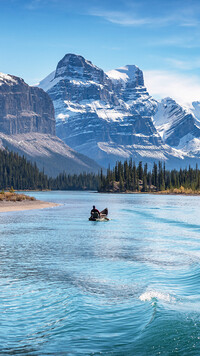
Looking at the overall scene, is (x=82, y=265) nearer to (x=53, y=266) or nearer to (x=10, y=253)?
(x=53, y=266)

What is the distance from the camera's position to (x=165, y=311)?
1959 centimetres

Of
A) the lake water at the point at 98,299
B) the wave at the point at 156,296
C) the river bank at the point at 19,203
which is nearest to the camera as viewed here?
the lake water at the point at 98,299

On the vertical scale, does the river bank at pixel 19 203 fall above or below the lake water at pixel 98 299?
above

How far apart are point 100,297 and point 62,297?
1.88m

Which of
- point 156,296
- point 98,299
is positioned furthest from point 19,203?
point 156,296

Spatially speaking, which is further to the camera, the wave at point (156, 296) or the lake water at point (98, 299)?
the wave at point (156, 296)

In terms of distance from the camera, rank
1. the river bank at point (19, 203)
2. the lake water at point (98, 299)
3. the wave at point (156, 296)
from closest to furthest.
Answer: the lake water at point (98, 299)
the wave at point (156, 296)
the river bank at point (19, 203)

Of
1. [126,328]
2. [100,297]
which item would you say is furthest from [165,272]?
[126,328]

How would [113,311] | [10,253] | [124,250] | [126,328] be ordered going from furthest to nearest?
[124,250]
[10,253]
[113,311]
[126,328]

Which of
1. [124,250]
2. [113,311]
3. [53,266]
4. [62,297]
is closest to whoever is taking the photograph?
[113,311]

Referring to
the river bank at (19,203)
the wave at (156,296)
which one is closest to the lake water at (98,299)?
the wave at (156,296)

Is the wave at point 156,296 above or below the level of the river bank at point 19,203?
below

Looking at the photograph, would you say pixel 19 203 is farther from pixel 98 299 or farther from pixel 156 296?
pixel 156 296

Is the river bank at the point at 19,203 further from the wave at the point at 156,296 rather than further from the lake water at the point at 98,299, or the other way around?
the wave at the point at 156,296
